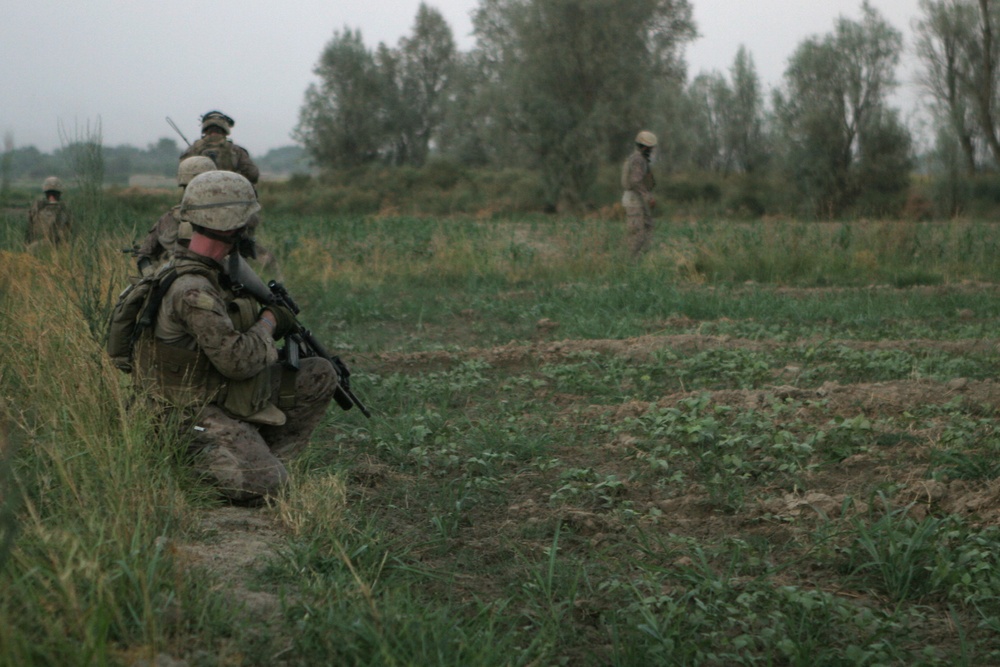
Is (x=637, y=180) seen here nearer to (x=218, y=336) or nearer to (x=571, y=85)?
(x=218, y=336)

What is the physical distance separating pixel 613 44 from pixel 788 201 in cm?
685

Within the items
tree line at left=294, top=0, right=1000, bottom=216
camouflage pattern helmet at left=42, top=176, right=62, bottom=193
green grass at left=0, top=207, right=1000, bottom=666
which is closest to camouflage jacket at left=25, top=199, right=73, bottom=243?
camouflage pattern helmet at left=42, top=176, right=62, bottom=193

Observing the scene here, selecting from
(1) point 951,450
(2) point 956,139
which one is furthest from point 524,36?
(1) point 951,450

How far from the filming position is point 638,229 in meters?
12.6

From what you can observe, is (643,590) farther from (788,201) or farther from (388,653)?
(788,201)

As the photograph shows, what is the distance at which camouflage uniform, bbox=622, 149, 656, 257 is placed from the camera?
1249 centimetres

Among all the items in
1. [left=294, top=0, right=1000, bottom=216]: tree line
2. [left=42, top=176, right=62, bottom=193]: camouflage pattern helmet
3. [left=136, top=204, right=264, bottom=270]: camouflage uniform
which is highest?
[left=294, top=0, right=1000, bottom=216]: tree line

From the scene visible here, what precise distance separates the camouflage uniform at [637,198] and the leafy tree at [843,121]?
15278 millimetres

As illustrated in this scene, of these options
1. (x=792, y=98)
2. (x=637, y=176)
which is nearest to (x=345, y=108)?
(x=792, y=98)

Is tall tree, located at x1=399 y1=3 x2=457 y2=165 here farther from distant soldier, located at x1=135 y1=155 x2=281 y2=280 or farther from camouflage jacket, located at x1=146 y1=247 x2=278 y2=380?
camouflage jacket, located at x1=146 y1=247 x2=278 y2=380

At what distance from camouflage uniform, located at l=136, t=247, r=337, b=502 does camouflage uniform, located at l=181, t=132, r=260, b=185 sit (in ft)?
12.9

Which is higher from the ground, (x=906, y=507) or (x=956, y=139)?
(x=956, y=139)

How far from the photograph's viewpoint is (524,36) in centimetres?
3019

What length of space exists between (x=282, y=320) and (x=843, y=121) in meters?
26.8
